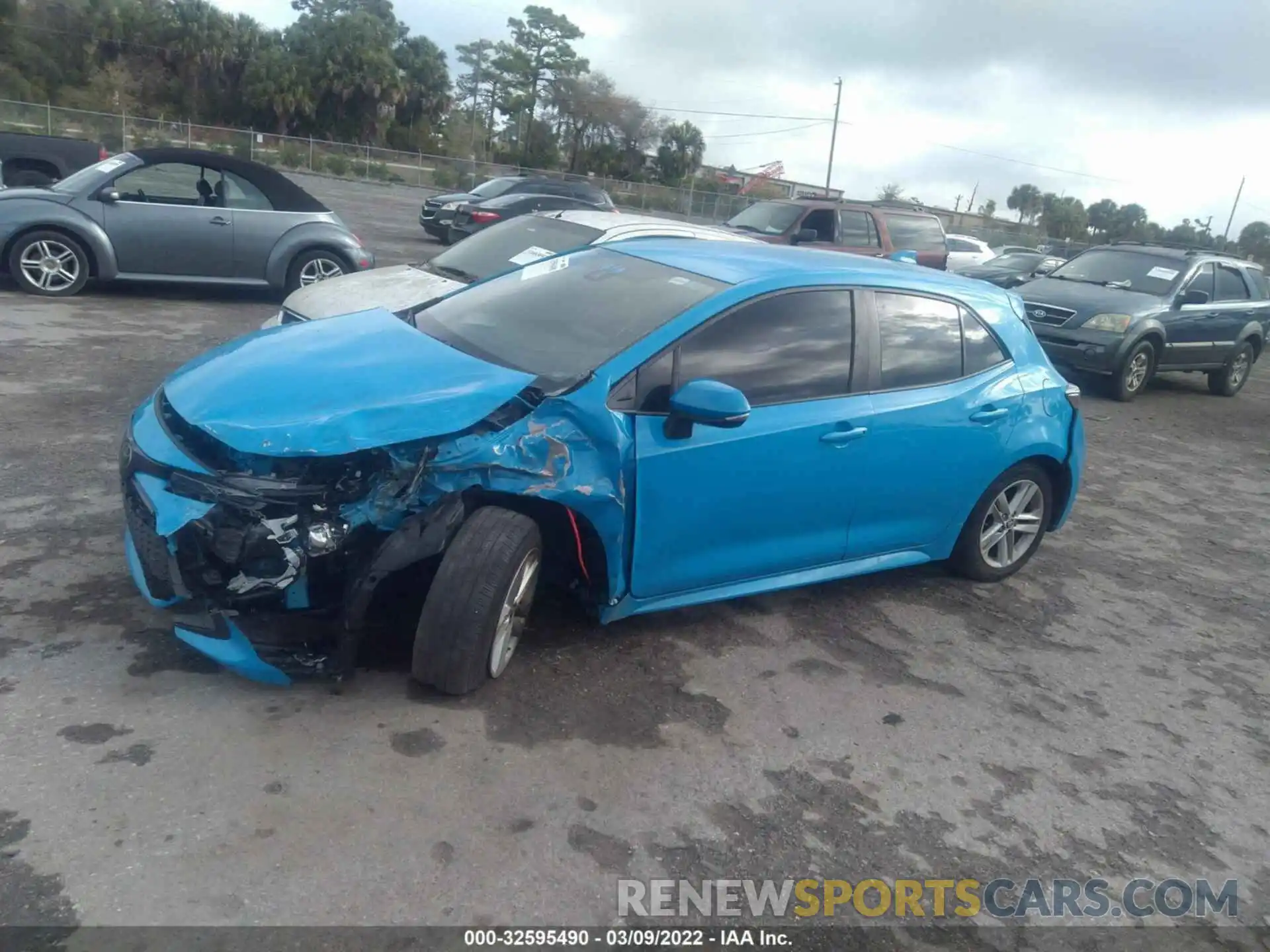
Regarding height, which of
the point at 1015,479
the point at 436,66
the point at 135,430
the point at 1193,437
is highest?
the point at 436,66

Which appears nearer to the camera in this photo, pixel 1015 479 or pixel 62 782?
pixel 62 782

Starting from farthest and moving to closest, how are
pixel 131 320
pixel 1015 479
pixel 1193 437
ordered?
1. pixel 1193 437
2. pixel 131 320
3. pixel 1015 479

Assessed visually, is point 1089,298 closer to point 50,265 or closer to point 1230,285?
point 1230,285

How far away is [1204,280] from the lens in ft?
42.5

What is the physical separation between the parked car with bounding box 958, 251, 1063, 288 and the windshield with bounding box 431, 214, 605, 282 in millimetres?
12137

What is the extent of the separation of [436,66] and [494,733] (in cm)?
6513

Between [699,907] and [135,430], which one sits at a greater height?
[135,430]

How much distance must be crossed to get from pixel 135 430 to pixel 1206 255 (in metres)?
13.3

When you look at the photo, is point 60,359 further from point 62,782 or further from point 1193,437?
point 1193,437

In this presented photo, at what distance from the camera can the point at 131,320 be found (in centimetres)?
961

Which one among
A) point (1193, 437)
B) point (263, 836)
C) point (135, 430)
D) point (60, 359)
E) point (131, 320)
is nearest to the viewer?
point (263, 836)

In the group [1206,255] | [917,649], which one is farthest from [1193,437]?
[917,649]

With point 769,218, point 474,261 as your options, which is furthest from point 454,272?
point 769,218

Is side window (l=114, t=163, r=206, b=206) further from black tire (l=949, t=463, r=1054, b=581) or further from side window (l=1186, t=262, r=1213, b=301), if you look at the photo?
side window (l=1186, t=262, r=1213, b=301)
